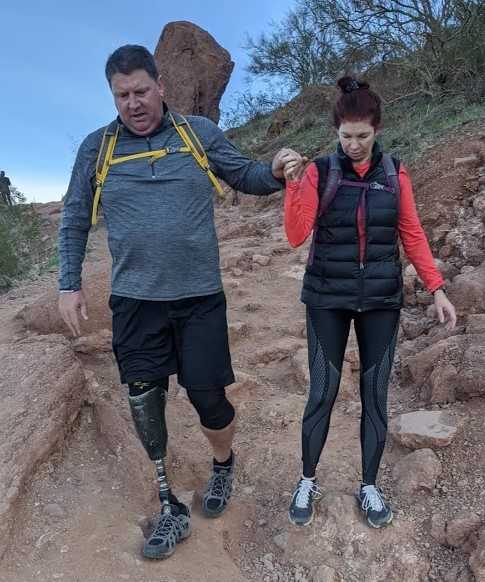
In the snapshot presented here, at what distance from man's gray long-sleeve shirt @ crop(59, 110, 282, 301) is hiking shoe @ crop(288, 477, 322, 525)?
2.90 feet

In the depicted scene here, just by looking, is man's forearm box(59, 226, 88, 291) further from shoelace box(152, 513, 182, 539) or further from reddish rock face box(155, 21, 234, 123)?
reddish rock face box(155, 21, 234, 123)

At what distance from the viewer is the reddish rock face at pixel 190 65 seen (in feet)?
46.7

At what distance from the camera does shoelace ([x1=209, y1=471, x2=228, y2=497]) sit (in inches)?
101

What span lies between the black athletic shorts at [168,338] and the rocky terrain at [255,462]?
2.12 ft

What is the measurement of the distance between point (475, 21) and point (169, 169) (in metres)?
8.22

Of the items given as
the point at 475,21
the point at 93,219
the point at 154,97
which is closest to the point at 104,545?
the point at 93,219

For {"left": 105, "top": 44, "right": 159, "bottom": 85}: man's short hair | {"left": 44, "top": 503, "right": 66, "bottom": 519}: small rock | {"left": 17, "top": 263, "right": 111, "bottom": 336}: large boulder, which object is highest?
{"left": 105, "top": 44, "right": 159, "bottom": 85}: man's short hair

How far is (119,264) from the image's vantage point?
222 cm

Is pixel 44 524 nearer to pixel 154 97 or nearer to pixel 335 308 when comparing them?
pixel 335 308

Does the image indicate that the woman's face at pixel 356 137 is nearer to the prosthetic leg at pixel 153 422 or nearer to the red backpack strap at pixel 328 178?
the red backpack strap at pixel 328 178

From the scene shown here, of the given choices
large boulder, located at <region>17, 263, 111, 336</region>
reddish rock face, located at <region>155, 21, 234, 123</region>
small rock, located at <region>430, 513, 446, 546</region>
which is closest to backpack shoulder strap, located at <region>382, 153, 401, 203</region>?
small rock, located at <region>430, 513, 446, 546</region>

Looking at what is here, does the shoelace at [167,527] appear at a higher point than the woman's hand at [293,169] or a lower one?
lower

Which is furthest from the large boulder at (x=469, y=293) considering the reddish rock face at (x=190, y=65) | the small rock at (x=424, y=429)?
the reddish rock face at (x=190, y=65)

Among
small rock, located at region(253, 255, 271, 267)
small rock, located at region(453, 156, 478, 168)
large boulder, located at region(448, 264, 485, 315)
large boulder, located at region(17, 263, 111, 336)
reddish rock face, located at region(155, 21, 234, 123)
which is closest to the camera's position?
large boulder, located at region(448, 264, 485, 315)
